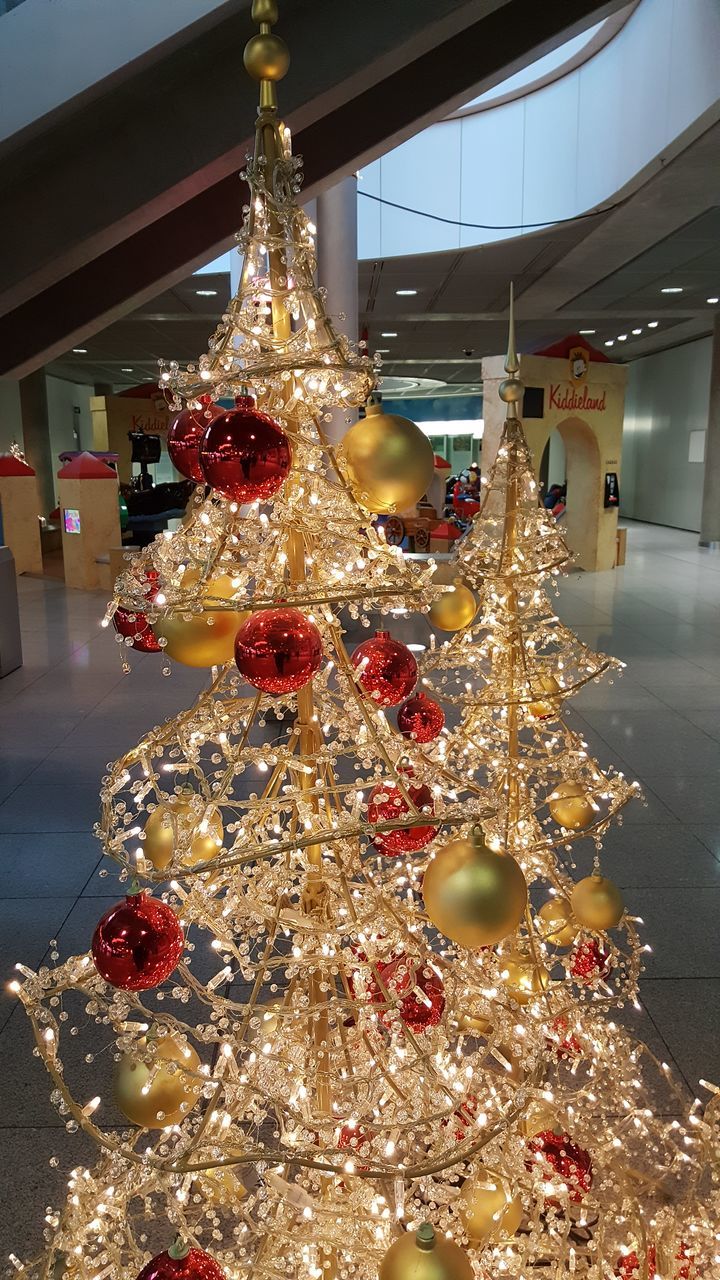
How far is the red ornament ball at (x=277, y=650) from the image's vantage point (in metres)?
1.30

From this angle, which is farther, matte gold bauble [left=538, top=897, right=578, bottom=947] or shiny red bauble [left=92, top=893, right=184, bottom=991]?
matte gold bauble [left=538, top=897, right=578, bottom=947]

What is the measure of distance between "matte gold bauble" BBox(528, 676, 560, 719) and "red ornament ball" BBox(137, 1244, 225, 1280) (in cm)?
132

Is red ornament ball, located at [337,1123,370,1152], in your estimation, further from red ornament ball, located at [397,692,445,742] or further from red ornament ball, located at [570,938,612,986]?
red ornament ball, located at [397,692,445,742]

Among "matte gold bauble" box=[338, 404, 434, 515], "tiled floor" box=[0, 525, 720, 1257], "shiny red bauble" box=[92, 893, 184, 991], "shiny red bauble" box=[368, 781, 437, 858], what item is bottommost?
"tiled floor" box=[0, 525, 720, 1257]

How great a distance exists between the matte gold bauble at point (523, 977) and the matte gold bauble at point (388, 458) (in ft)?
4.19

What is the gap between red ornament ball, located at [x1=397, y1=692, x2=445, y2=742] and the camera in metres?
1.87

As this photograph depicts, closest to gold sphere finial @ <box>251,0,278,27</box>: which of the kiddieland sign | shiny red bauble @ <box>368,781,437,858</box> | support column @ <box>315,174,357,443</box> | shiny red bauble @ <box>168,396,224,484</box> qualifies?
shiny red bauble @ <box>168,396,224,484</box>

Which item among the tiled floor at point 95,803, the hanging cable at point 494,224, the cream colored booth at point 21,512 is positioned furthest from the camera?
the cream colored booth at point 21,512

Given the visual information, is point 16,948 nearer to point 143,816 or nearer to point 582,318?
point 143,816

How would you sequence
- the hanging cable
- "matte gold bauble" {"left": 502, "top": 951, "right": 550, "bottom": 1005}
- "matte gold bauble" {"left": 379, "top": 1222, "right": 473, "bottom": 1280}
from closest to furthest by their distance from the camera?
1. "matte gold bauble" {"left": 379, "top": 1222, "right": 473, "bottom": 1280}
2. "matte gold bauble" {"left": 502, "top": 951, "right": 550, "bottom": 1005}
3. the hanging cable

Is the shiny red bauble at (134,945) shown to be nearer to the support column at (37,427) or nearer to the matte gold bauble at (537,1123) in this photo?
the matte gold bauble at (537,1123)

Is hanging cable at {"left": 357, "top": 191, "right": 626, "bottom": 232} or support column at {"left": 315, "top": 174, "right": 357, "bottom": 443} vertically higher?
hanging cable at {"left": 357, "top": 191, "right": 626, "bottom": 232}

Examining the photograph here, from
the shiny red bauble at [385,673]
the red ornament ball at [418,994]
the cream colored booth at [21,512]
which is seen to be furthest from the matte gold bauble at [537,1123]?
the cream colored booth at [21,512]

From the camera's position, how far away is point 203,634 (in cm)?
145
